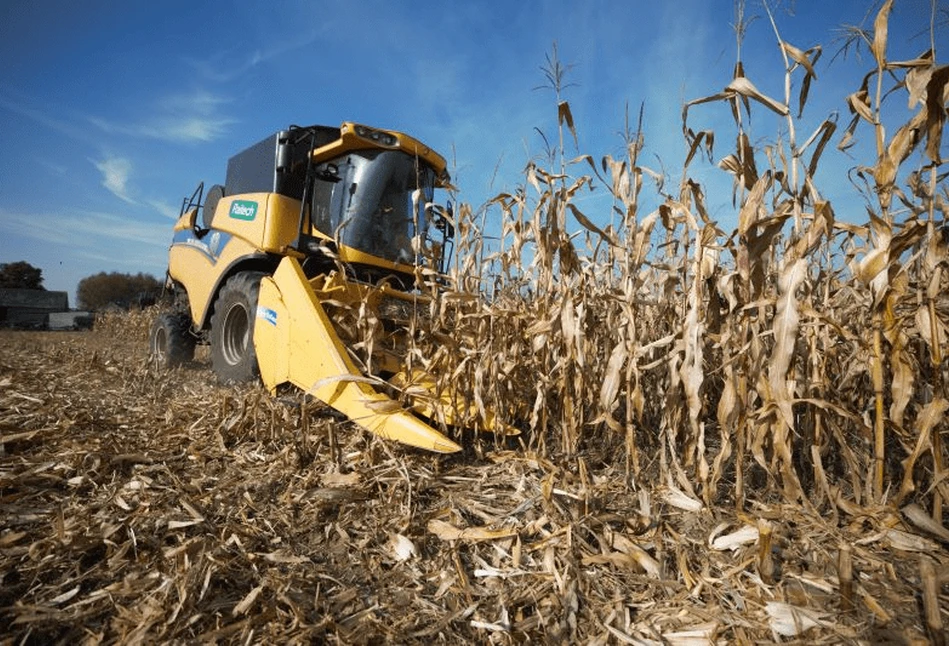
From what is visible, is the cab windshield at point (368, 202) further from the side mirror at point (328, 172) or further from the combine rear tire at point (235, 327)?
the combine rear tire at point (235, 327)

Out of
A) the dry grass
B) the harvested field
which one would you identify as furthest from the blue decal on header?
the harvested field

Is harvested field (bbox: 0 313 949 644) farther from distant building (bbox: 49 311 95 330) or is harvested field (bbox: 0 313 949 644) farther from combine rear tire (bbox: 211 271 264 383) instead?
distant building (bbox: 49 311 95 330)

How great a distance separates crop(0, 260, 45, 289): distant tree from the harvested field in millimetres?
31231

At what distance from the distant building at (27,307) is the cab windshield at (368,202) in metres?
18.4

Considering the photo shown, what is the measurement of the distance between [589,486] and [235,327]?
3.62m

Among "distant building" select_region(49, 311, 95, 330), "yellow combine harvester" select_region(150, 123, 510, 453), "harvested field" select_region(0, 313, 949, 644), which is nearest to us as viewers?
"harvested field" select_region(0, 313, 949, 644)

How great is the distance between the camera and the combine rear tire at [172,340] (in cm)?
572

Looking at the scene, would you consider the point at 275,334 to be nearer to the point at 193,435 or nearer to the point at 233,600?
the point at 193,435

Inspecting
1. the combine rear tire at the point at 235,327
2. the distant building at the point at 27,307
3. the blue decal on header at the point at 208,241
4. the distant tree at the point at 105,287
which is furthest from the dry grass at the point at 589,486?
the distant tree at the point at 105,287

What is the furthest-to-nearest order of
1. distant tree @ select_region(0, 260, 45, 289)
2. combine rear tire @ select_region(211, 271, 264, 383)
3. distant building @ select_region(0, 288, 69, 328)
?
→ distant tree @ select_region(0, 260, 45, 289) < distant building @ select_region(0, 288, 69, 328) < combine rear tire @ select_region(211, 271, 264, 383)

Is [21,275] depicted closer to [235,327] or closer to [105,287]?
[105,287]

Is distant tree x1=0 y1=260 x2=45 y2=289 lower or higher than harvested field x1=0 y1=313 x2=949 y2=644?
higher

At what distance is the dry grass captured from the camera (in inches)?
55.7

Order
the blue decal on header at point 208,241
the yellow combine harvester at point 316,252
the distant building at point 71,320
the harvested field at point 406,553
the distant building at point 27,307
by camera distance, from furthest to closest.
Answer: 1. the distant building at point 27,307
2. the distant building at point 71,320
3. the blue decal on header at point 208,241
4. the yellow combine harvester at point 316,252
5. the harvested field at point 406,553
